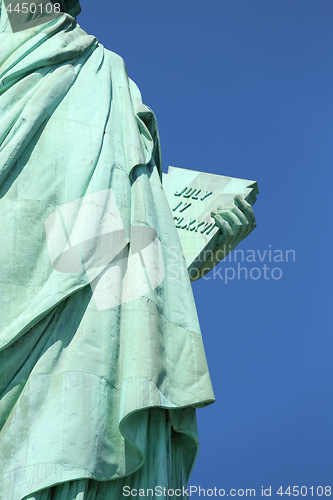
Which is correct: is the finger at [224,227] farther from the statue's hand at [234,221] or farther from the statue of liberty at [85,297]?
the statue of liberty at [85,297]

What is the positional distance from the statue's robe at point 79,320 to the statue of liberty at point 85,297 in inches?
0.4

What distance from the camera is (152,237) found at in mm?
7547

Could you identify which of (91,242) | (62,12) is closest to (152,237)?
(91,242)

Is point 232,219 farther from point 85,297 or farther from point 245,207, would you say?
point 85,297

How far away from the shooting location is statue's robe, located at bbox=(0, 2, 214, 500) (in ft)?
20.3

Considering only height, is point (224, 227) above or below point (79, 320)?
above

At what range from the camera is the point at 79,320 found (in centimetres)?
675

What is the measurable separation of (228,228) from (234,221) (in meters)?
0.11

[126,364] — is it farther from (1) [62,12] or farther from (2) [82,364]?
(1) [62,12]

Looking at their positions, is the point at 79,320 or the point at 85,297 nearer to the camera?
the point at 79,320

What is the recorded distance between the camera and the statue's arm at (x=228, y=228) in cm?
1022

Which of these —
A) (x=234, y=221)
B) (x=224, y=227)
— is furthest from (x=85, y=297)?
(x=234, y=221)

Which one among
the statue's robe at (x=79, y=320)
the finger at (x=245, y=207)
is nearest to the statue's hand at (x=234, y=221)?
the finger at (x=245, y=207)

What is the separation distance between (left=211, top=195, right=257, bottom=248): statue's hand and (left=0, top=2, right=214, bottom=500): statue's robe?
75.8 inches
